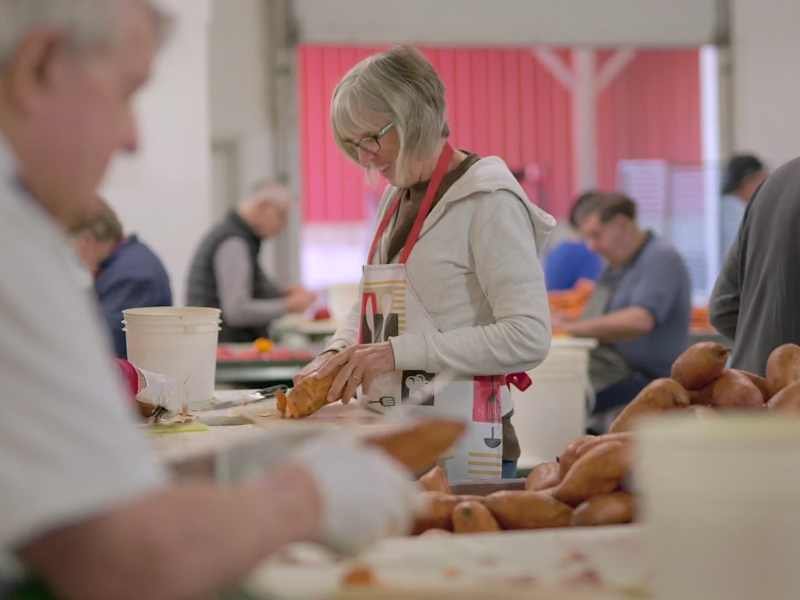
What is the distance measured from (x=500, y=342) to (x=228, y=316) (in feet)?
14.6

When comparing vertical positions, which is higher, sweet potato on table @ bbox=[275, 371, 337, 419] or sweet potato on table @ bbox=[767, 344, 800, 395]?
sweet potato on table @ bbox=[767, 344, 800, 395]

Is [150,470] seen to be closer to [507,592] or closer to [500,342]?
[507,592]

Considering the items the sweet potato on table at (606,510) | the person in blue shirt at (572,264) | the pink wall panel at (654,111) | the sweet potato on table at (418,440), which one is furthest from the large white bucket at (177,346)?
the pink wall panel at (654,111)

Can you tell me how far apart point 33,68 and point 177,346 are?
6.44 feet

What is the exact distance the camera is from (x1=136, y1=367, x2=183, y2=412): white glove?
2.72 m

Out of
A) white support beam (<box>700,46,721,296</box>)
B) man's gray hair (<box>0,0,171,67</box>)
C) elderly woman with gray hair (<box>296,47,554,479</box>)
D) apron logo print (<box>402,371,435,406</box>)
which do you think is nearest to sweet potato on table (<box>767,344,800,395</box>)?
elderly woman with gray hair (<box>296,47,554,479</box>)

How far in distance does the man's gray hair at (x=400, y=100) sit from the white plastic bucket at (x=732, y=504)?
1.80 metres

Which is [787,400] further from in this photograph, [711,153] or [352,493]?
[711,153]

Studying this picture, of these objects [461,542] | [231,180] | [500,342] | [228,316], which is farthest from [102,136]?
[231,180]

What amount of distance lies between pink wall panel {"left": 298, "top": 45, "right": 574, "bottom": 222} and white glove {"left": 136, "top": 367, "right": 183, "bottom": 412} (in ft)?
28.2

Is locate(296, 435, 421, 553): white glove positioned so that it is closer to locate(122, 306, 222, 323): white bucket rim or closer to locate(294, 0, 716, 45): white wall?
locate(122, 306, 222, 323): white bucket rim

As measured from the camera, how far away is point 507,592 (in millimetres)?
1160

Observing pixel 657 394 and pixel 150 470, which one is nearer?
pixel 150 470

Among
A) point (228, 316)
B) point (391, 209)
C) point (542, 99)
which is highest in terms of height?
point (542, 99)
